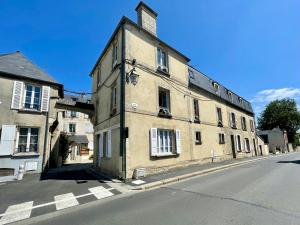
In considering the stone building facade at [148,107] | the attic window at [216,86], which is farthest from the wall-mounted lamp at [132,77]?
the attic window at [216,86]

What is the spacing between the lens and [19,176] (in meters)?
9.21

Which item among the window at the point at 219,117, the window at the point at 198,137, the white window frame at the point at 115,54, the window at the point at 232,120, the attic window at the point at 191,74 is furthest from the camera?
the window at the point at 232,120

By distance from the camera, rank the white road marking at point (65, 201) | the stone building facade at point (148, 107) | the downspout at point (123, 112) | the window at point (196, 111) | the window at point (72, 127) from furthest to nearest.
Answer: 1. the window at point (72, 127)
2. the window at point (196, 111)
3. the stone building facade at point (148, 107)
4. the downspout at point (123, 112)
5. the white road marking at point (65, 201)

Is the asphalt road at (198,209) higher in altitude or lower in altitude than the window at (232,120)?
lower

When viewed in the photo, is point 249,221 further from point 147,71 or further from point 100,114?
point 100,114

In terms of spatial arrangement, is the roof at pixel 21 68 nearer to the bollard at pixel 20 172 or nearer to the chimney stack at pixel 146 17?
the bollard at pixel 20 172

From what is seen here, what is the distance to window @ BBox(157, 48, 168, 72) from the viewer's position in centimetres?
1171

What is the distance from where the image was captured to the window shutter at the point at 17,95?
10394 millimetres

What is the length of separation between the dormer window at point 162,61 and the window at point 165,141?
3999 millimetres

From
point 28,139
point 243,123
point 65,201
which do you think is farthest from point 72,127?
point 243,123

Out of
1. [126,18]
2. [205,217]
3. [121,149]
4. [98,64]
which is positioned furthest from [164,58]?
[205,217]

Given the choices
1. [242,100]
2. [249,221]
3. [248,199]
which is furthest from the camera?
[242,100]

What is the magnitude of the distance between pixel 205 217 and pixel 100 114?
10.2 metres

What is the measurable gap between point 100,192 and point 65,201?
1.25 meters
